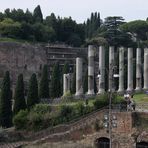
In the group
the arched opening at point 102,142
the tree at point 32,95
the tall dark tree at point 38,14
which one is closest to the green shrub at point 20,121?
the tree at point 32,95

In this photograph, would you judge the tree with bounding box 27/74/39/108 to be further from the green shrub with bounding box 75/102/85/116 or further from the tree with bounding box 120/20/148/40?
the tree with bounding box 120/20/148/40

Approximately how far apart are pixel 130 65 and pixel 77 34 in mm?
34349

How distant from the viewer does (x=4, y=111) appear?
5403 cm

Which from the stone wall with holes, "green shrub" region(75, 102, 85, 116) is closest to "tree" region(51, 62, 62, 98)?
the stone wall with holes

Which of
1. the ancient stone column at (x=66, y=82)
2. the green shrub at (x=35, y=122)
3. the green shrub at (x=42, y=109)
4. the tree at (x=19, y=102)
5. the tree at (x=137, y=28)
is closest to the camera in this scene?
the green shrub at (x=35, y=122)

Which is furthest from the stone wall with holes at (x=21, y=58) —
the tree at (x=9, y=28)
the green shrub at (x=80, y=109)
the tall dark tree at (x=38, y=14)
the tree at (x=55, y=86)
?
the green shrub at (x=80, y=109)

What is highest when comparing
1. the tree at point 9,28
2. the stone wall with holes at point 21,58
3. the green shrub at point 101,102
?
the tree at point 9,28

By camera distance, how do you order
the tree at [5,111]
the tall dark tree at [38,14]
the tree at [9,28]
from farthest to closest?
the tall dark tree at [38,14], the tree at [9,28], the tree at [5,111]

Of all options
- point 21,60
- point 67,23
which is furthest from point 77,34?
point 21,60

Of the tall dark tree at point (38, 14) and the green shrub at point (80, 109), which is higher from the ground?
the tall dark tree at point (38, 14)

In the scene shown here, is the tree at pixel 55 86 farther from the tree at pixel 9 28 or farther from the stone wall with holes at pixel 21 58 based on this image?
the tree at pixel 9 28

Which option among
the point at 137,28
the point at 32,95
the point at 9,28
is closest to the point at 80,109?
the point at 32,95

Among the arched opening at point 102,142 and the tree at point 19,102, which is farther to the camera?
the tree at point 19,102

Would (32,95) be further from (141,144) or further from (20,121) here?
(141,144)
